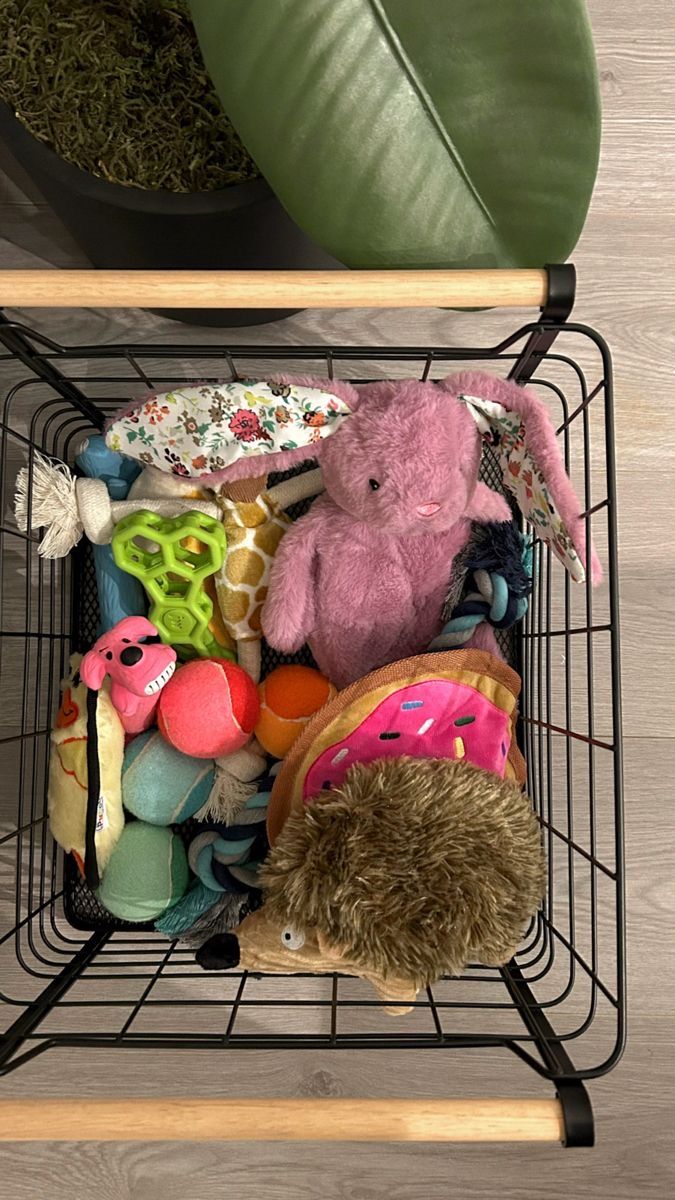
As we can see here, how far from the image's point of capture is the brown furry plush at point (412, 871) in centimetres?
68

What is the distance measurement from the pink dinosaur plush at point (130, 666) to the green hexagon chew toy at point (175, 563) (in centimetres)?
3

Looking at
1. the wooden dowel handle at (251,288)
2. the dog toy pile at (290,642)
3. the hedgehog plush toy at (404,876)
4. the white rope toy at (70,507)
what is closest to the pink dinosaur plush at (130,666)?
the dog toy pile at (290,642)

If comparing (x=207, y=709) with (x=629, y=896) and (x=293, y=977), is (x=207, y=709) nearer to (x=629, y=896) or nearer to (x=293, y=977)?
(x=293, y=977)

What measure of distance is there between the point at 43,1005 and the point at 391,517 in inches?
20.1

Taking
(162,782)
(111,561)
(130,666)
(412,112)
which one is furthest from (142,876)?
(412,112)

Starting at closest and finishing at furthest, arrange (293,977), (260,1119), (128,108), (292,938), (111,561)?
(260,1119)
(292,938)
(128,108)
(111,561)
(293,977)

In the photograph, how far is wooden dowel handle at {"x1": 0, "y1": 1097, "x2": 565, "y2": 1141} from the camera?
59cm

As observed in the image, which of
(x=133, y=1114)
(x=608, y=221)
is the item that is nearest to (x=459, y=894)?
(x=133, y=1114)

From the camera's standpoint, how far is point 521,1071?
1114mm

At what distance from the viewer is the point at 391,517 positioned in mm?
829

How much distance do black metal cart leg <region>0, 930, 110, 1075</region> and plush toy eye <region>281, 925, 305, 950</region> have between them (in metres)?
0.20

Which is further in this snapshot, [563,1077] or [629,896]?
[629,896]

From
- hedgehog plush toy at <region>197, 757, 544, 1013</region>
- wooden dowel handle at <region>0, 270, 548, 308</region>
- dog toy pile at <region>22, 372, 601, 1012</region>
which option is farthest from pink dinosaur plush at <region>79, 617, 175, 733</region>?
wooden dowel handle at <region>0, 270, 548, 308</region>

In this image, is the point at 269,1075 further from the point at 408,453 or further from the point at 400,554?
the point at 408,453
